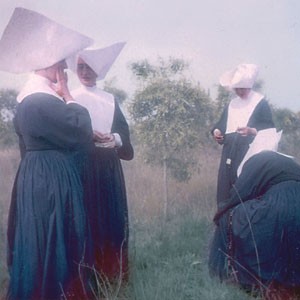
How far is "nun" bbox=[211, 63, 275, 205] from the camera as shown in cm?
523

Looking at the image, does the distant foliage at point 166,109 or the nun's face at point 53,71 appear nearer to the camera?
the nun's face at point 53,71

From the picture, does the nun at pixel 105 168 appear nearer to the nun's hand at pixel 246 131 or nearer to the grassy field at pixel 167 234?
the grassy field at pixel 167 234

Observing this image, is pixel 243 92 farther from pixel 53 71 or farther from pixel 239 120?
pixel 53 71

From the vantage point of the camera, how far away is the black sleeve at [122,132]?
4262 millimetres

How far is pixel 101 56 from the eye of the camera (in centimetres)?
403

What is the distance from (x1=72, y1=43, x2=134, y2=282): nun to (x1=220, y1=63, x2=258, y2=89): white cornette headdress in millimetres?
1500

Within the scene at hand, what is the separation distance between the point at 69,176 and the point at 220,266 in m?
1.43

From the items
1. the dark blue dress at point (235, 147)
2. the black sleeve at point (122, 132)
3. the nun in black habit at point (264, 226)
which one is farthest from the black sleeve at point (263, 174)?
the dark blue dress at point (235, 147)

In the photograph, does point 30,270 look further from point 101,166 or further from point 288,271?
point 288,271

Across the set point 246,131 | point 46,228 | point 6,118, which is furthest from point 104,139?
point 6,118

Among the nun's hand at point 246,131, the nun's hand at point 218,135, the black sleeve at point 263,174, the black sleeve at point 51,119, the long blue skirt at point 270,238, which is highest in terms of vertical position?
the black sleeve at point 51,119

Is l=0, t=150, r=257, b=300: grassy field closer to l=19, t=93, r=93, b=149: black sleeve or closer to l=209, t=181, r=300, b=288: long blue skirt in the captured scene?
l=209, t=181, r=300, b=288: long blue skirt

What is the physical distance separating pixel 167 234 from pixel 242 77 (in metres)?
1.83

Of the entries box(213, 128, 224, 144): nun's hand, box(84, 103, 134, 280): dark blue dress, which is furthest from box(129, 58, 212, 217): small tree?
box(84, 103, 134, 280): dark blue dress
